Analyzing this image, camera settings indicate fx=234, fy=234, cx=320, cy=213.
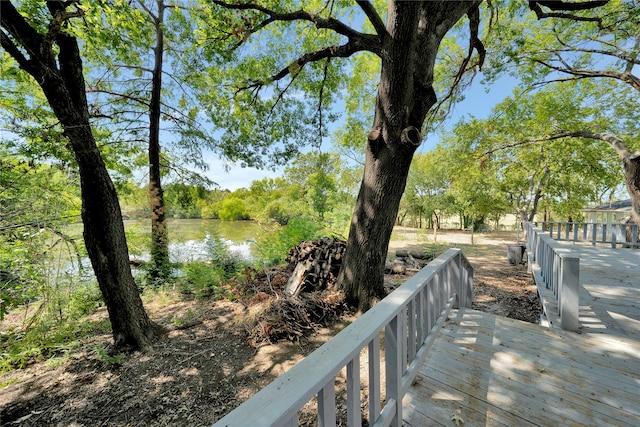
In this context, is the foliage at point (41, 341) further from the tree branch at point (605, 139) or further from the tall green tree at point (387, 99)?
the tree branch at point (605, 139)

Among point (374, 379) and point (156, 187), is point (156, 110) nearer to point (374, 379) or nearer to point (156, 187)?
point (156, 187)

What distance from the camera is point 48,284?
10.8 feet

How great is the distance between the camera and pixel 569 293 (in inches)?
87.5

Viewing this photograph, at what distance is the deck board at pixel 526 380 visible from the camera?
141 cm

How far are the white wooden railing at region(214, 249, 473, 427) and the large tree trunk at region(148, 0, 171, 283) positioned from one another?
240 inches

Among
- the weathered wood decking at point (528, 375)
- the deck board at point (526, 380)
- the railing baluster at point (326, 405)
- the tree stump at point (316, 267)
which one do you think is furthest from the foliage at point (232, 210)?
the railing baluster at point (326, 405)

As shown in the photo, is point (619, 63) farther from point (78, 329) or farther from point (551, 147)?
point (78, 329)

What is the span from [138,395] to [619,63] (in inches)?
490

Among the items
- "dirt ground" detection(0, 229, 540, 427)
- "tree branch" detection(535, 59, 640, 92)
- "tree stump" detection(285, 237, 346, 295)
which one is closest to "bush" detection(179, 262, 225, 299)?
"dirt ground" detection(0, 229, 540, 427)

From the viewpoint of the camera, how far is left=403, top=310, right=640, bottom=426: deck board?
141 cm

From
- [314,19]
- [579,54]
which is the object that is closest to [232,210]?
[314,19]

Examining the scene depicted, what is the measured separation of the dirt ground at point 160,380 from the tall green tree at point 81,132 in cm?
37

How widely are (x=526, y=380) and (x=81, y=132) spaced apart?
4.73m

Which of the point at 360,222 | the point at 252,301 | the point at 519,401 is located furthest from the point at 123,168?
the point at 519,401
